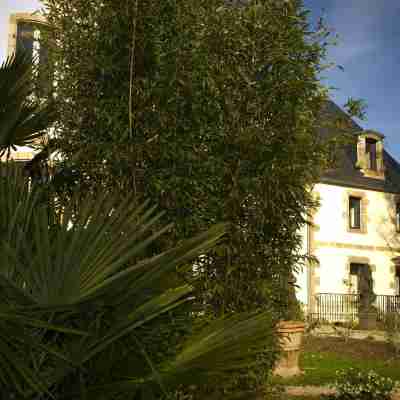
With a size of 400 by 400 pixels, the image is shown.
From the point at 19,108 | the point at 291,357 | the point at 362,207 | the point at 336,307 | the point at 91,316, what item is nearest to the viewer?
Result: the point at 91,316

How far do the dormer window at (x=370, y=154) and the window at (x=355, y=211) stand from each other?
3.83ft

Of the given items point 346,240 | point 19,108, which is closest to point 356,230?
point 346,240

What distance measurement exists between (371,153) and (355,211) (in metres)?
2.85

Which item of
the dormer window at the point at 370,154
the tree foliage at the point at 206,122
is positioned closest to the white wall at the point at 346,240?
the dormer window at the point at 370,154

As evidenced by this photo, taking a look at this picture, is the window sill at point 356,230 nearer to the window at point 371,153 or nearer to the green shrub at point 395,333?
the window at point 371,153

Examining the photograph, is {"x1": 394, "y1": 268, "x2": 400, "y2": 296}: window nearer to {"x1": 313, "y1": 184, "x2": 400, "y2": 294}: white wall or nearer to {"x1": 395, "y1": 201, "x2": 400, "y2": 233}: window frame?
{"x1": 313, "y1": 184, "x2": 400, "y2": 294}: white wall

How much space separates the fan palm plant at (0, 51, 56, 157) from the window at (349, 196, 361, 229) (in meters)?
17.8

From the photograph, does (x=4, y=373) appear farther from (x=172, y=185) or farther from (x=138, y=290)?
(x=172, y=185)

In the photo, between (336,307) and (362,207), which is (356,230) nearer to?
(362,207)

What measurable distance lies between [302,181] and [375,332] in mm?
12931

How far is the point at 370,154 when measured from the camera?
23.0m

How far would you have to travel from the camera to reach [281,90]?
16.3 feet

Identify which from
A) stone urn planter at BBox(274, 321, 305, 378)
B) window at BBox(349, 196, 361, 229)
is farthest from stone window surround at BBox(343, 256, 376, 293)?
stone urn planter at BBox(274, 321, 305, 378)

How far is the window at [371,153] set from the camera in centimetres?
2270
